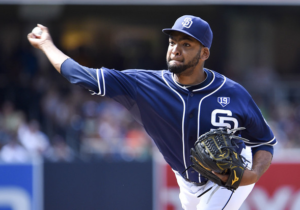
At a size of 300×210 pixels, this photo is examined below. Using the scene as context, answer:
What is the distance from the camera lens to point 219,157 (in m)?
3.33

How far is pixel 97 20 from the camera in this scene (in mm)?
13188

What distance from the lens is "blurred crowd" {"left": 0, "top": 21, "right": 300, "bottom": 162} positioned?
8452mm

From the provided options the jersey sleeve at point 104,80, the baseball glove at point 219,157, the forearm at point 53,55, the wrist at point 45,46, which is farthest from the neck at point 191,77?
the wrist at point 45,46

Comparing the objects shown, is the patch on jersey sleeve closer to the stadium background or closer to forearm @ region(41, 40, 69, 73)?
forearm @ region(41, 40, 69, 73)

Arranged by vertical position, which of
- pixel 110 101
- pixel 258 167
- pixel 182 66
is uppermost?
pixel 182 66

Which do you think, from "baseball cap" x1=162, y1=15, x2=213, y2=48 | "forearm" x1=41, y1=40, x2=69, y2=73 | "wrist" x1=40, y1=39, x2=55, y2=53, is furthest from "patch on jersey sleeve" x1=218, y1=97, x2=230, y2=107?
"wrist" x1=40, y1=39, x2=55, y2=53

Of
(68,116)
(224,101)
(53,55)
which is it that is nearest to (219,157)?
(224,101)

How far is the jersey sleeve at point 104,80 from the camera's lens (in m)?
3.55

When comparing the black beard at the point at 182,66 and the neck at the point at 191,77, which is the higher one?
the black beard at the point at 182,66

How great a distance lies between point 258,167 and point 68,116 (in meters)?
6.29

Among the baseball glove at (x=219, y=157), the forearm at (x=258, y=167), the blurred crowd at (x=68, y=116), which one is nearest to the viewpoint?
the baseball glove at (x=219, y=157)

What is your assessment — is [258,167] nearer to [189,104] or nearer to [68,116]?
[189,104]

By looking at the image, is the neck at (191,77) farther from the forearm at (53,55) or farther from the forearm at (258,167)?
the forearm at (53,55)

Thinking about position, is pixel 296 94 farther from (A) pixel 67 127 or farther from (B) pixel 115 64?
(A) pixel 67 127
